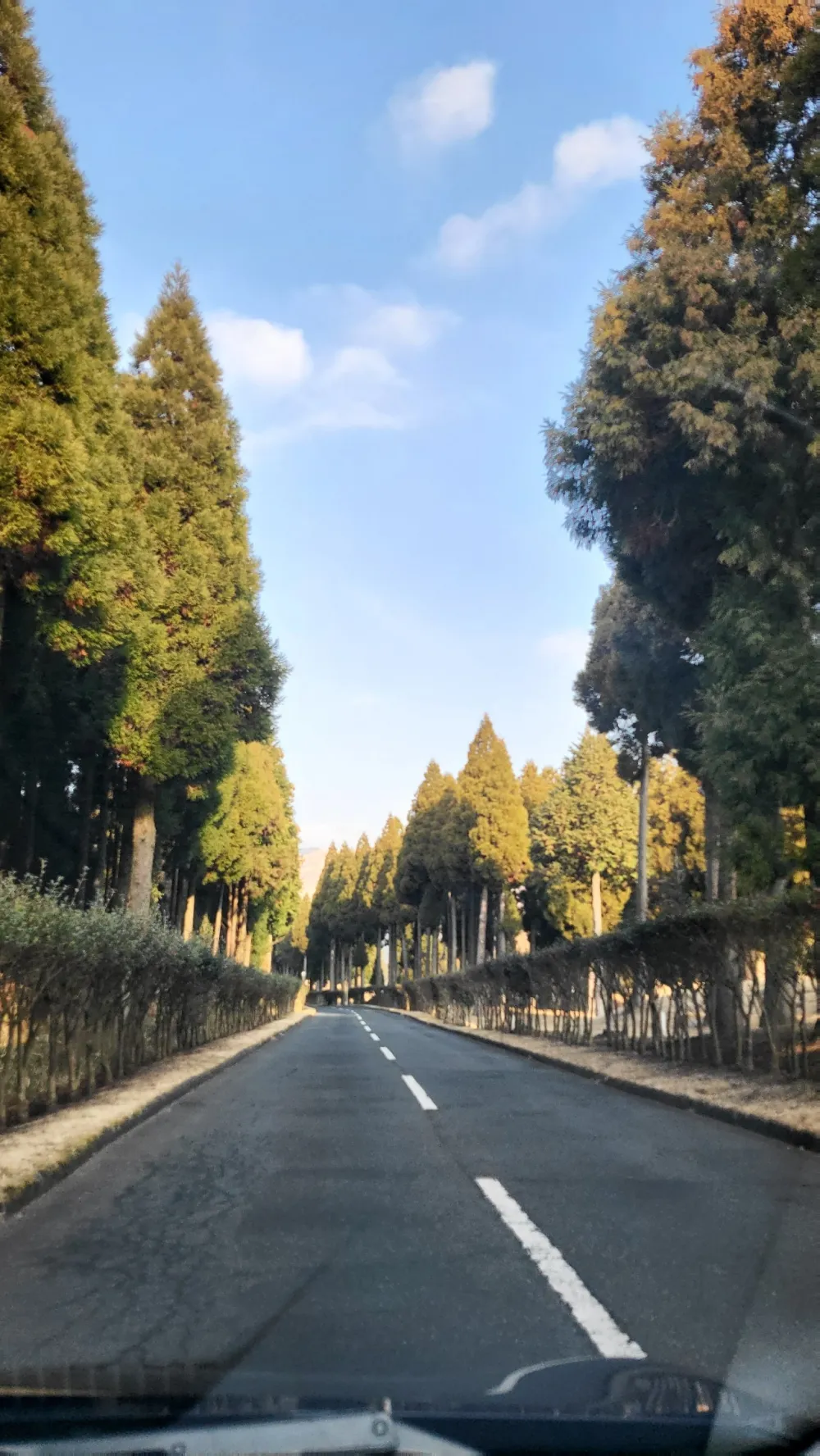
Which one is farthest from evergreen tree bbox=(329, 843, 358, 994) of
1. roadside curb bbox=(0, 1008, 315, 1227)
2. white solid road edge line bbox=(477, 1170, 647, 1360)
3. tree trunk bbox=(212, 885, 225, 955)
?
white solid road edge line bbox=(477, 1170, 647, 1360)

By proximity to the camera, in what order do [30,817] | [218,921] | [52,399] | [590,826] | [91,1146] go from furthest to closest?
[590,826], [218,921], [30,817], [52,399], [91,1146]

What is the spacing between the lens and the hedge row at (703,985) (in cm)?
1105

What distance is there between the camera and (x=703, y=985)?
13.7 metres

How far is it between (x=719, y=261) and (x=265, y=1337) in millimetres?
15495

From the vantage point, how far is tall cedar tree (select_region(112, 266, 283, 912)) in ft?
67.8

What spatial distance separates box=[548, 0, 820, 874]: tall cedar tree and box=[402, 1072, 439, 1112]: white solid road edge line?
205 inches

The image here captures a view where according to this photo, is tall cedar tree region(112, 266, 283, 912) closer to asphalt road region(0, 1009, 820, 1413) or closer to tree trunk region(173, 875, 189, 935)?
asphalt road region(0, 1009, 820, 1413)

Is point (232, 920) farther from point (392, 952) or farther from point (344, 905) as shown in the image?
point (344, 905)

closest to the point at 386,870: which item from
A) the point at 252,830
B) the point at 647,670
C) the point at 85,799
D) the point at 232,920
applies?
the point at 232,920

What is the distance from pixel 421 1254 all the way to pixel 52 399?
12304 mm

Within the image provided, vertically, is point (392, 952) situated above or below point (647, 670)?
below

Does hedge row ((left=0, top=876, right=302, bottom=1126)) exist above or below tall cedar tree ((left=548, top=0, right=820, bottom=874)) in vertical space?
below

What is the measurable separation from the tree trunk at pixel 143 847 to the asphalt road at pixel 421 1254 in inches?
433

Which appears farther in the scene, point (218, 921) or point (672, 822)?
point (672, 822)
